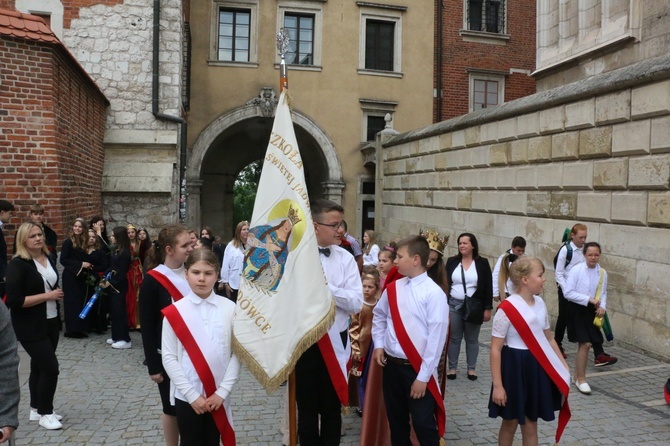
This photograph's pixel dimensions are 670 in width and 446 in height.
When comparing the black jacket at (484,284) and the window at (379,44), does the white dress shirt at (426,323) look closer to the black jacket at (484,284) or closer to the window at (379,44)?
the black jacket at (484,284)

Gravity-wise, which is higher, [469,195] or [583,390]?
[469,195]

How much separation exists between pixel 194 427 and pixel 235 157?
2065 centimetres

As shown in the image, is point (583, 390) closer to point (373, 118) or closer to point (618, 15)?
point (618, 15)

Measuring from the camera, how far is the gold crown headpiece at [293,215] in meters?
3.60

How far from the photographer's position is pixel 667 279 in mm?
6605

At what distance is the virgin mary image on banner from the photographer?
3549mm

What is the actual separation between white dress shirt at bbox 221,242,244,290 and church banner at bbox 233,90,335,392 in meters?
4.55

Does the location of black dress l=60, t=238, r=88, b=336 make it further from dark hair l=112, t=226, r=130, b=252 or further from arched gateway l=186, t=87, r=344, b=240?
arched gateway l=186, t=87, r=344, b=240

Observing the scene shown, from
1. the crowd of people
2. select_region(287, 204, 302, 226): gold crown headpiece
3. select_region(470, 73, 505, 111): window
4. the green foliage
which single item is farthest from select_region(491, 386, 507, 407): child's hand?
the green foliage

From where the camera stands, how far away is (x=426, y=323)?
3.64m

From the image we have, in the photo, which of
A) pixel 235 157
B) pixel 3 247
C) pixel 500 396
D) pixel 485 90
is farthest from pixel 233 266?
pixel 235 157

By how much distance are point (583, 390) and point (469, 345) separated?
1.22m

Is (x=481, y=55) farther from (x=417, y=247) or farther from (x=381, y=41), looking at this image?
(x=417, y=247)

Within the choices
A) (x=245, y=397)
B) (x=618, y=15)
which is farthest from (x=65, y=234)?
(x=618, y=15)
